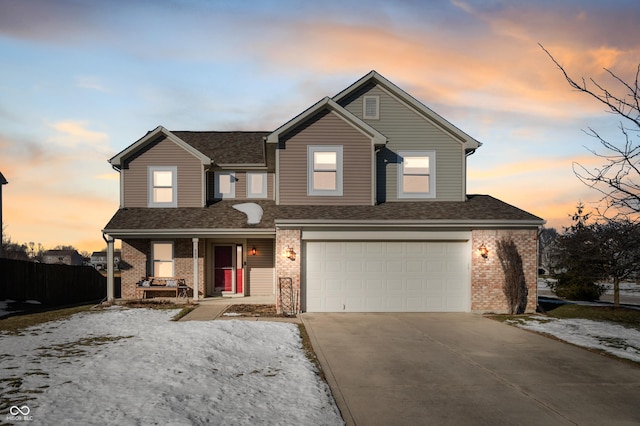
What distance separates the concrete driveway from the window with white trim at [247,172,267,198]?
995cm

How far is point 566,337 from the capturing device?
12.9 metres

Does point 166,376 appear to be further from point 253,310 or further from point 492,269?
point 492,269

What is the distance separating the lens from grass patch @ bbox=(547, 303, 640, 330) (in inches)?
646

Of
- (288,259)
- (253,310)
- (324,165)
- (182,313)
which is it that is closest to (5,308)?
(182,313)

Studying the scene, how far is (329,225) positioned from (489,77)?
787cm

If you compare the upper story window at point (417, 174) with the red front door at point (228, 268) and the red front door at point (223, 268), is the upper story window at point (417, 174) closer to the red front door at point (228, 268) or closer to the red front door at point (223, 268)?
the red front door at point (228, 268)

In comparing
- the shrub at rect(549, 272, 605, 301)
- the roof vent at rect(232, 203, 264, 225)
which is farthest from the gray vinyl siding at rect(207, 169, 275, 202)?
the shrub at rect(549, 272, 605, 301)

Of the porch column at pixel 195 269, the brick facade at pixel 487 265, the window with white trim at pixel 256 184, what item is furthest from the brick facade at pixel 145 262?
the brick facade at pixel 487 265

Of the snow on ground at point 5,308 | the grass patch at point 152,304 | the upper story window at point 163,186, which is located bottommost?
the snow on ground at point 5,308

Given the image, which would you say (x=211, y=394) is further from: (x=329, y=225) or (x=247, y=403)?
(x=329, y=225)

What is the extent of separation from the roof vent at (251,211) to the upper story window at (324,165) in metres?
3.01

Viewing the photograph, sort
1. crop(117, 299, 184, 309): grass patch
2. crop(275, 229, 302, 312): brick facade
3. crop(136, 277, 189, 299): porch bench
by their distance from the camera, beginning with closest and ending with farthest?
crop(275, 229, 302, 312): brick facade, crop(117, 299, 184, 309): grass patch, crop(136, 277, 189, 299): porch bench

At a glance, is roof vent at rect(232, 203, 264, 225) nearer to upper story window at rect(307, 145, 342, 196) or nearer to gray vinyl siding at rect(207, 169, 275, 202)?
gray vinyl siding at rect(207, 169, 275, 202)

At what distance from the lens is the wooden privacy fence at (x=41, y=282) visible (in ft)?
70.2
